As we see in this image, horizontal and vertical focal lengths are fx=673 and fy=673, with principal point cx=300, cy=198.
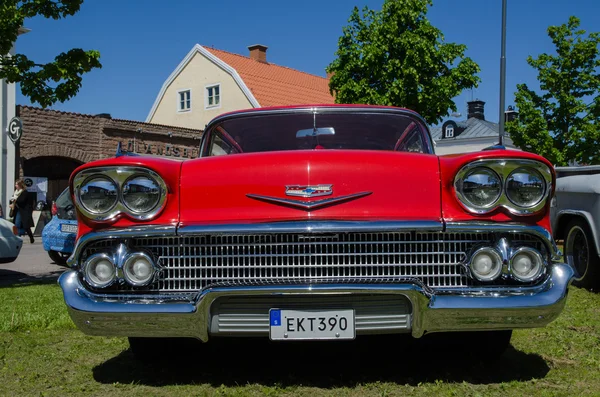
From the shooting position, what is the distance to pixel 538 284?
3170 millimetres

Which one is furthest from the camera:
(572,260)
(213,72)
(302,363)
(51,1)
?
(213,72)

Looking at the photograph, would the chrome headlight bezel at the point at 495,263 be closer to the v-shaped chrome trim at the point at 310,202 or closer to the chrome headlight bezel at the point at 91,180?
the v-shaped chrome trim at the point at 310,202

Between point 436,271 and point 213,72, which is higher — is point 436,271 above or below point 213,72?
below

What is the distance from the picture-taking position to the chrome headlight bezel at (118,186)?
10.7 feet

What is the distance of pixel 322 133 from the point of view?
4344mm

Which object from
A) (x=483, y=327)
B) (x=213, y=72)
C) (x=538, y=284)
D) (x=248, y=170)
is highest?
(x=213, y=72)

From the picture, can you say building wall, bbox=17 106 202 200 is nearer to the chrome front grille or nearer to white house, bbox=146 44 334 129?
white house, bbox=146 44 334 129

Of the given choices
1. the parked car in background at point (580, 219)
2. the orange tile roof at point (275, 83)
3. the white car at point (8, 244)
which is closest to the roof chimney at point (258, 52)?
the orange tile roof at point (275, 83)

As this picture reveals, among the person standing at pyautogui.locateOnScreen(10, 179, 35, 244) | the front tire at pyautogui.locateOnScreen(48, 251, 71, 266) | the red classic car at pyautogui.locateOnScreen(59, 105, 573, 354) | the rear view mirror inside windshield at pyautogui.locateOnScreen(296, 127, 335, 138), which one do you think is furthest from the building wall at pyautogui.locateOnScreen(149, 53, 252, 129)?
the red classic car at pyautogui.locateOnScreen(59, 105, 573, 354)

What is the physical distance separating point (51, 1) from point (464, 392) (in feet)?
27.2

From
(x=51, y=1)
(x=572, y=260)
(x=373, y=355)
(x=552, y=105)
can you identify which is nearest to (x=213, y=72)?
(x=552, y=105)

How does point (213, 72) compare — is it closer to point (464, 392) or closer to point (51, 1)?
point (51, 1)

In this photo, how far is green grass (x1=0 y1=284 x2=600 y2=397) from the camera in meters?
3.31

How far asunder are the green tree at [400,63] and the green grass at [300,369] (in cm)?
1997
